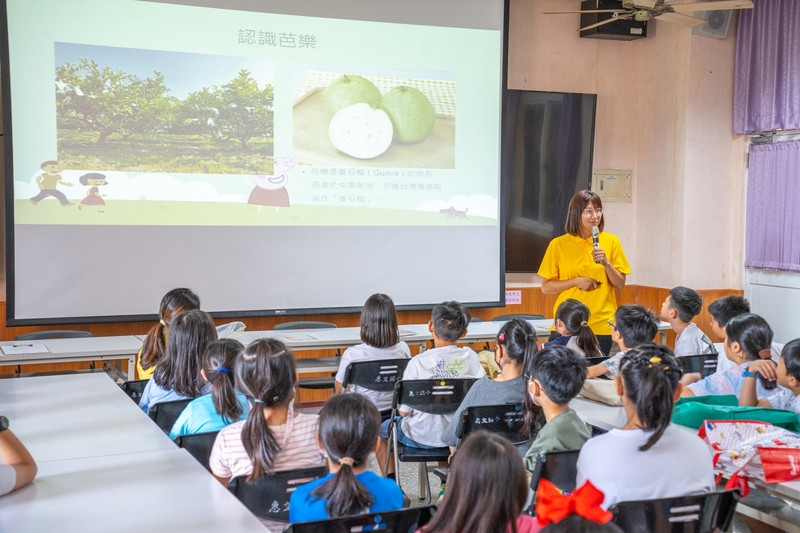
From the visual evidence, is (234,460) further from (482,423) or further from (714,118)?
(714,118)

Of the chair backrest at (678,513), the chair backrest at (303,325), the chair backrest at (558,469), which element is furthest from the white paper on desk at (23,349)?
the chair backrest at (678,513)

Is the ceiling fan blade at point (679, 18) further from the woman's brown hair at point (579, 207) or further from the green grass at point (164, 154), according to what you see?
the green grass at point (164, 154)

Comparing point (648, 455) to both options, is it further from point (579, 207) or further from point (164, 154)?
point (164, 154)

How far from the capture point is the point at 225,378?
7.85 feet

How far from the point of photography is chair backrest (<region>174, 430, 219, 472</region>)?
7.38 feet

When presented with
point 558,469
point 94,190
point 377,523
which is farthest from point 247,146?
point 377,523

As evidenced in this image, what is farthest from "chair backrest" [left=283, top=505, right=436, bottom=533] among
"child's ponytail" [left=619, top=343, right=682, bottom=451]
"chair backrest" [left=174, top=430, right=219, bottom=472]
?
"chair backrest" [left=174, top=430, right=219, bottom=472]

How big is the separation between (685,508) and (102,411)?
1.96 m

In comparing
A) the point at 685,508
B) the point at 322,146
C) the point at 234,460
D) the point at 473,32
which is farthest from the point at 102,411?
the point at 473,32

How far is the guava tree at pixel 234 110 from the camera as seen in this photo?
4.96 m

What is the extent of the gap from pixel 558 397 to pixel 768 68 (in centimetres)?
461

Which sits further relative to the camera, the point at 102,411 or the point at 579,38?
the point at 579,38

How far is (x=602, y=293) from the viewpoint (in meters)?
4.62

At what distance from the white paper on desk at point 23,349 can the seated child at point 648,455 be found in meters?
3.03
